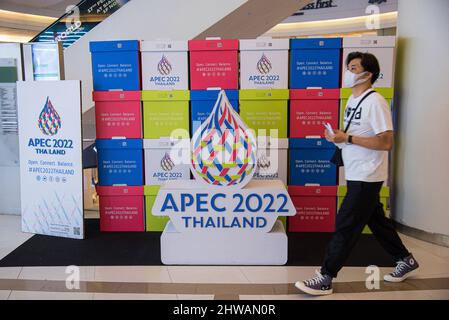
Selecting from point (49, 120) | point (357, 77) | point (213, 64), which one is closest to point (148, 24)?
point (213, 64)

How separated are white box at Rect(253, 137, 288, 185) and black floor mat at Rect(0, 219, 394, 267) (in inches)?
21.7

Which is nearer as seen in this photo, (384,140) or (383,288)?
(384,140)

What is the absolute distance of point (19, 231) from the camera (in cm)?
368

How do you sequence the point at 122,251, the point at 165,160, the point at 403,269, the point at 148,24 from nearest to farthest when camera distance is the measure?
the point at 403,269
the point at 122,251
the point at 165,160
the point at 148,24

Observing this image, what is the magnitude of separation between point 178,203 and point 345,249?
116cm

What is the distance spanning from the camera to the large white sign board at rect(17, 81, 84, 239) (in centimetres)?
336

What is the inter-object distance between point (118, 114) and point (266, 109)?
4.15 ft

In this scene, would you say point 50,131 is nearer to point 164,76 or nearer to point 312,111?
point 164,76

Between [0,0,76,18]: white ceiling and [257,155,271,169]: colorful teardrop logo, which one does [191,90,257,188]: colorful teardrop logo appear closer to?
[257,155,271,169]: colorful teardrop logo

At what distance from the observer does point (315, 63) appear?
3355 mm

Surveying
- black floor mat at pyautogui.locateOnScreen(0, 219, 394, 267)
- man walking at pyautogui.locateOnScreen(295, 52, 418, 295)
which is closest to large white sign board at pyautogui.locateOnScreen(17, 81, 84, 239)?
black floor mat at pyautogui.locateOnScreen(0, 219, 394, 267)

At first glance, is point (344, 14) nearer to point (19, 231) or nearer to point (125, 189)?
point (125, 189)

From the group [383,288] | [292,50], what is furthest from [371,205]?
[292,50]

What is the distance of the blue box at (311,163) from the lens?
11.2 ft
